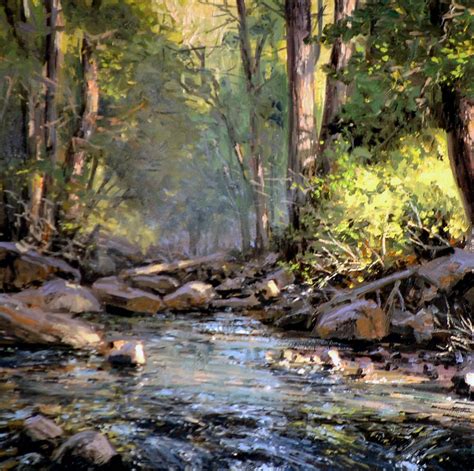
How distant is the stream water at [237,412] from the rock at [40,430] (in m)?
0.21

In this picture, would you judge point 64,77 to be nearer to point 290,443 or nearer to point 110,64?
point 110,64

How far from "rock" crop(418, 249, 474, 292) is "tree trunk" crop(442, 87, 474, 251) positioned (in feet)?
2.38

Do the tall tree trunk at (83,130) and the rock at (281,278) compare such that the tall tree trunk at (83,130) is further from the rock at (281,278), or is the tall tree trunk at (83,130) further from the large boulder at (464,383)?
the large boulder at (464,383)

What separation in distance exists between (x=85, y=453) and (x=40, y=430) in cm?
73

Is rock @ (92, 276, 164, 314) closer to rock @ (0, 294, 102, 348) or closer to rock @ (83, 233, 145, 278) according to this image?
rock @ (83, 233, 145, 278)

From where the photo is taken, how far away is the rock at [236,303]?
17891 millimetres

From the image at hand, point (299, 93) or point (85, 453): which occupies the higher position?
point (299, 93)

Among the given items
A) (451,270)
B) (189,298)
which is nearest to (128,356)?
(451,270)

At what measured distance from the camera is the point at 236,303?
726 inches

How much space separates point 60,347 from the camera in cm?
1083

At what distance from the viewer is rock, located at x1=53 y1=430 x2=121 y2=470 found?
219 inches

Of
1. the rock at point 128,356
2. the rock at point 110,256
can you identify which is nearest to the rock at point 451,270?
the rock at point 128,356

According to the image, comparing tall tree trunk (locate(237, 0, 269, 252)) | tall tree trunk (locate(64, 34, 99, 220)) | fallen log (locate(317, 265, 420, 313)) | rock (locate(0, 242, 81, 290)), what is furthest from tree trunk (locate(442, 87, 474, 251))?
tall tree trunk (locate(237, 0, 269, 252))

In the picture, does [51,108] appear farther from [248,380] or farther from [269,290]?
[248,380]
